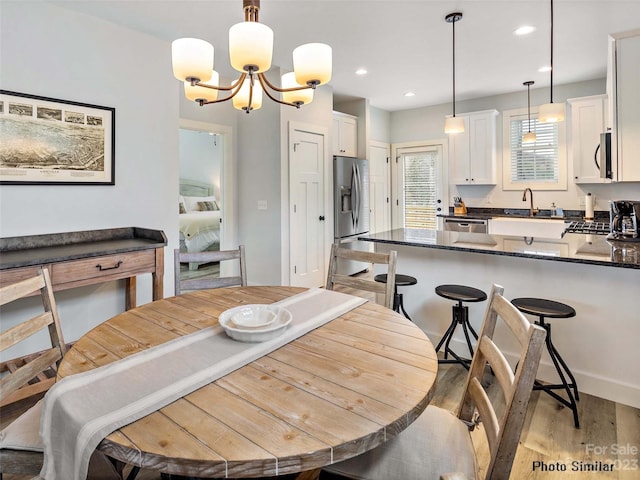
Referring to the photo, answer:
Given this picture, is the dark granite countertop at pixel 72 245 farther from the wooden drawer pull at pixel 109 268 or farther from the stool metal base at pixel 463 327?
the stool metal base at pixel 463 327

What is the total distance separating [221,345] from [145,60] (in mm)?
2997

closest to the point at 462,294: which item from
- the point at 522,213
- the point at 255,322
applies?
the point at 255,322

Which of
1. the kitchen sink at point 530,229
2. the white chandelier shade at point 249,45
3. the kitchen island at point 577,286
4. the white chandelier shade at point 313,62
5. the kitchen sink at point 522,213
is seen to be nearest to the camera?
the white chandelier shade at point 249,45

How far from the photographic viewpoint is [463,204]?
587 centimetres

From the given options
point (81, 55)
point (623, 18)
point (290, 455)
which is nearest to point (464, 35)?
point (623, 18)

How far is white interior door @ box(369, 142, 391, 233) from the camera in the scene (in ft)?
20.2

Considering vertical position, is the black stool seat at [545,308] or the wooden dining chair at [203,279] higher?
the wooden dining chair at [203,279]

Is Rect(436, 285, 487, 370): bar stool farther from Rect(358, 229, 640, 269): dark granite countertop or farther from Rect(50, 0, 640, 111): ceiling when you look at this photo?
Rect(50, 0, 640, 111): ceiling

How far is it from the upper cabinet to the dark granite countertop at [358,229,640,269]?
56cm

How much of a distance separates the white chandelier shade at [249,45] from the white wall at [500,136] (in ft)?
16.0

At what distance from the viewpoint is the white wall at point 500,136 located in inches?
188

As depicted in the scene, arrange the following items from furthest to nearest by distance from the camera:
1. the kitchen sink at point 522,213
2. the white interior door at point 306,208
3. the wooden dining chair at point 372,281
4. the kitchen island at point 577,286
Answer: the kitchen sink at point 522,213 < the white interior door at point 306,208 < the kitchen island at point 577,286 < the wooden dining chair at point 372,281

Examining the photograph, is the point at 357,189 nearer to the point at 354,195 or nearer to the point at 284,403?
the point at 354,195

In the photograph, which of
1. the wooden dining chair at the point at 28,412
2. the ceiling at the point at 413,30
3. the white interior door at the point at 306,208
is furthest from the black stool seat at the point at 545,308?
the white interior door at the point at 306,208
